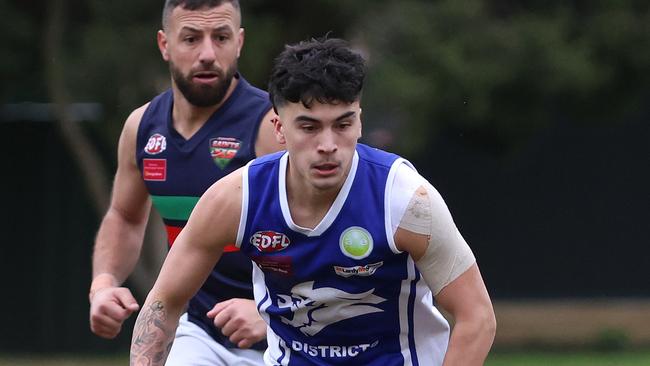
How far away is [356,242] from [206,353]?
1257 mm

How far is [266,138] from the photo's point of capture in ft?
17.4

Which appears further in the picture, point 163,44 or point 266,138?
point 163,44

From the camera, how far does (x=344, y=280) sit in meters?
4.42

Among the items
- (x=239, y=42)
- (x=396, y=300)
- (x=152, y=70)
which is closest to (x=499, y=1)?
(x=152, y=70)

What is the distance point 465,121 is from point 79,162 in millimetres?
4735

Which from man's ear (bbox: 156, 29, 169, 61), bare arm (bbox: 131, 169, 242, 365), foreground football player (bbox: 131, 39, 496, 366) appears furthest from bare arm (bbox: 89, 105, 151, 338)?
foreground football player (bbox: 131, 39, 496, 366)

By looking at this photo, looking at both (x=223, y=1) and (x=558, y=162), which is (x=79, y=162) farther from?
(x=223, y=1)

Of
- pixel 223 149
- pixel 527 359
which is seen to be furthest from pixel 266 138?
pixel 527 359

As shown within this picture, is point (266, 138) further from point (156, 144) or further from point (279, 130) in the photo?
point (279, 130)

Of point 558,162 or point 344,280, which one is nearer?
point 344,280

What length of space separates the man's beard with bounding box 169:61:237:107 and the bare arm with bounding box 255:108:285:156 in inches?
9.3

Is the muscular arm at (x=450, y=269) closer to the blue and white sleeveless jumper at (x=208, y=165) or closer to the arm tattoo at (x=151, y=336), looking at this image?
the arm tattoo at (x=151, y=336)

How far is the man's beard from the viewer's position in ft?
17.8

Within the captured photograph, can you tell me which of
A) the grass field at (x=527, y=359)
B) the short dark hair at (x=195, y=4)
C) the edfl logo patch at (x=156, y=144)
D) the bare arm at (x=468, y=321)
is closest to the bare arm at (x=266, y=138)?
the edfl logo patch at (x=156, y=144)
